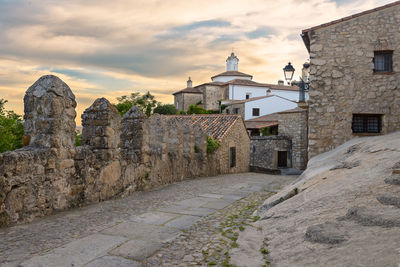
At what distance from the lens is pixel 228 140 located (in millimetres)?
15109

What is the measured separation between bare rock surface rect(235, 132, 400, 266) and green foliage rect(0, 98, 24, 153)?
19598 millimetres

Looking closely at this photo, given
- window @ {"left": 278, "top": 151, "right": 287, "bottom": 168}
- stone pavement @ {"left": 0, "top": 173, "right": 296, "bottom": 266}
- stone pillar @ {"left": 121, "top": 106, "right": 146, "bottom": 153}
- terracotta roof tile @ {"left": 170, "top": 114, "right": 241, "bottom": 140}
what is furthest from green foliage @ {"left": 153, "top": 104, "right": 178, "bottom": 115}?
stone pavement @ {"left": 0, "top": 173, "right": 296, "bottom": 266}

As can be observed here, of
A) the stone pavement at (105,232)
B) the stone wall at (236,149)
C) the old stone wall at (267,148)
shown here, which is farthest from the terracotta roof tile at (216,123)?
the old stone wall at (267,148)

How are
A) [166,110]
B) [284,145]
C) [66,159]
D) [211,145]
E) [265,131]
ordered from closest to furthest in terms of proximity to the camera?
[66,159] < [211,145] < [284,145] < [265,131] < [166,110]

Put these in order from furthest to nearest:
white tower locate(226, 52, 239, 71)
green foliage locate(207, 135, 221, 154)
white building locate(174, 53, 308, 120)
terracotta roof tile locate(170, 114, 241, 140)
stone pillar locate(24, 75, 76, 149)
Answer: white tower locate(226, 52, 239, 71), white building locate(174, 53, 308, 120), terracotta roof tile locate(170, 114, 241, 140), green foliage locate(207, 135, 221, 154), stone pillar locate(24, 75, 76, 149)

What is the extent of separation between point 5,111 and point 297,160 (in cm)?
2274

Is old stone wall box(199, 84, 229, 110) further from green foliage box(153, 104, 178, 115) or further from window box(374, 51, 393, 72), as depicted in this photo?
window box(374, 51, 393, 72)

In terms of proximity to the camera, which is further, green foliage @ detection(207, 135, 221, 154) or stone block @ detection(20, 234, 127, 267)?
green foliage @ detection(207, 135, 221, 154)

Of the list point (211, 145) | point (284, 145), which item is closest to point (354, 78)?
point (211, 145)

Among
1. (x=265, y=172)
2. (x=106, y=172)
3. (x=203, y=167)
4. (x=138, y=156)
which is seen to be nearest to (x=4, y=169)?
(x=106, y=172)

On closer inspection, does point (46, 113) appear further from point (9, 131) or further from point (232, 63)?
point (232, 63)

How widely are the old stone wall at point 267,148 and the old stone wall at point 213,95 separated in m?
21.6

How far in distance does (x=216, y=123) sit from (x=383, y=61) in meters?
9.08

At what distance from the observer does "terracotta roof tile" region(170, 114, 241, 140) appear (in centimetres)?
1521
